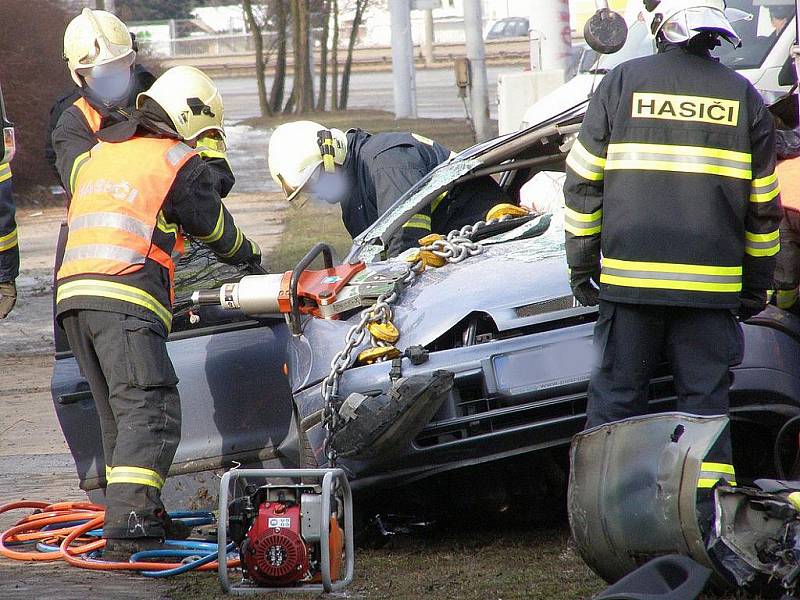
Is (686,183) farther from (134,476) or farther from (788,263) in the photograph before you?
(134,476)

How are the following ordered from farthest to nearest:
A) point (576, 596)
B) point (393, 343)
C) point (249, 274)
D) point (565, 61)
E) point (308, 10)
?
1. point (308, 10)
2. point (565, 61)
3. point (249, 274)
4. point (393, 343)
5. point (576, 596)

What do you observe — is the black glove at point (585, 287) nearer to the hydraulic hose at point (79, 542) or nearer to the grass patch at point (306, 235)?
the hydraulic hose at point (79, 542)

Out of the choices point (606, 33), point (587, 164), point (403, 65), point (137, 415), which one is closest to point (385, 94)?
point (403, 65)

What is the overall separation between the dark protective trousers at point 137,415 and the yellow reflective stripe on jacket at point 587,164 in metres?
1.66

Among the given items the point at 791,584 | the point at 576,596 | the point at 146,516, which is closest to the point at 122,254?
the point at 146,516

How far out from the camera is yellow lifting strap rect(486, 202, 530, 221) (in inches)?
206

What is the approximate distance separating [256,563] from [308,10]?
82.3 feet

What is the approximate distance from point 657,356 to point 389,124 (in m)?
18.9

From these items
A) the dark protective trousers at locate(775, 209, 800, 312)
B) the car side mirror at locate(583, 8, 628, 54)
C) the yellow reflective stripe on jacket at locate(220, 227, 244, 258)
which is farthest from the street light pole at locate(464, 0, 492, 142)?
the dark protective trousers at locate(775, 209, 800, 312)

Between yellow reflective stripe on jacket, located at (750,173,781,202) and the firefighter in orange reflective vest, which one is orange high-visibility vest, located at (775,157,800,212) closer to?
yellow reflective stripe on jacket, located at (750,173,781,202)

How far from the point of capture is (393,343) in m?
4.24

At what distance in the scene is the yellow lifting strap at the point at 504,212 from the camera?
5230 millimetres

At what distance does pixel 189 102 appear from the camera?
16.8 feet

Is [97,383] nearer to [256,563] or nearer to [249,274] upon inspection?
[249,274]
